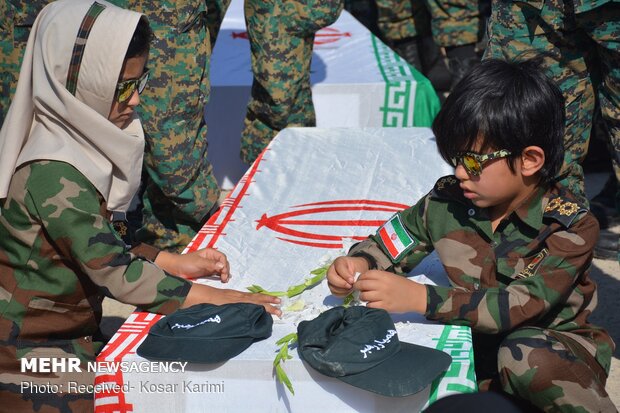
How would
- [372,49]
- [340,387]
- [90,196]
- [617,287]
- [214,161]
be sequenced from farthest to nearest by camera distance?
[372,49]
[214,161]
[617,287]
[90,196]
[340,387]

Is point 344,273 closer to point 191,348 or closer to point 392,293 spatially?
point 392,293

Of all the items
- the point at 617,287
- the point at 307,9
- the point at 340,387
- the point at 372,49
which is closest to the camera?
the point at 340,387

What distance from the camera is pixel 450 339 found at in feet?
6.89

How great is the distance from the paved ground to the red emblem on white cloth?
82cm

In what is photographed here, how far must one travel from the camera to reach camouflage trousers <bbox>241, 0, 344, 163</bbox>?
4.04 m

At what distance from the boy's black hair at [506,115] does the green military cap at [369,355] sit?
47 cm

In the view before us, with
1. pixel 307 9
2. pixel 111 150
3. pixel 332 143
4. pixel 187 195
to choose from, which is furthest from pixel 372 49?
pixel 111 150

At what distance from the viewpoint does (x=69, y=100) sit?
2.13m

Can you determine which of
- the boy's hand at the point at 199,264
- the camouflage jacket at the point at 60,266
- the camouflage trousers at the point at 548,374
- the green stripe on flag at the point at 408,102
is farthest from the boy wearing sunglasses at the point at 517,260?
the green stripe on flag at the point at 408,102

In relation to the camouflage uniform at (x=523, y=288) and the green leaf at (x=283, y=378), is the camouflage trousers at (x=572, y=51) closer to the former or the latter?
the camouflage uniform at (x=523, y=288)

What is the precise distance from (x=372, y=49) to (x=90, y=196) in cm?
320

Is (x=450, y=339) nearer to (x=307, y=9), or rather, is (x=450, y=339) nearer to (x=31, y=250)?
(x=31, y=250)

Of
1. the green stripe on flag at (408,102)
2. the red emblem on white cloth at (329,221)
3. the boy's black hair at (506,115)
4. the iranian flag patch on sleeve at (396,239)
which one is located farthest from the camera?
the green stripe on flag at (408,102)

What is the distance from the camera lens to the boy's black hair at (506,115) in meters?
2.12
